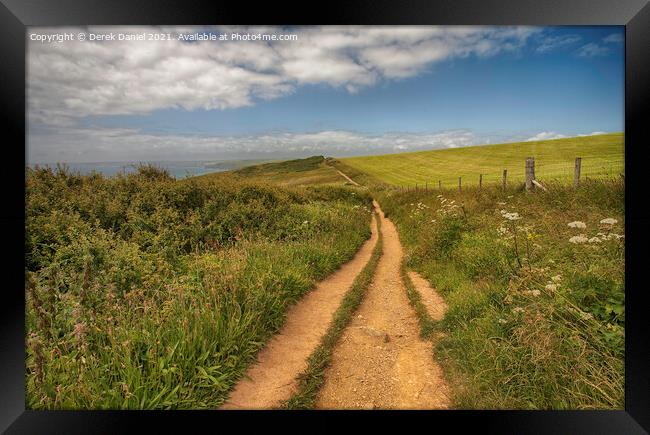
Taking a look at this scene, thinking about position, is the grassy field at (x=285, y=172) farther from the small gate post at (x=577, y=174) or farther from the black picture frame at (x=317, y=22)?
the small gate post at (x=577, y=174)

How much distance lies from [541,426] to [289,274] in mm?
4120

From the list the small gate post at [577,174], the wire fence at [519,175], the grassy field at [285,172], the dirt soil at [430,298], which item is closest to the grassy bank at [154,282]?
the grassy field at [285,172]

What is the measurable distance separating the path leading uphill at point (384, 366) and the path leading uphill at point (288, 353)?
1.32 ft

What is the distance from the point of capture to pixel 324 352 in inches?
174

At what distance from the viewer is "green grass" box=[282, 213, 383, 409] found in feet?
12.3

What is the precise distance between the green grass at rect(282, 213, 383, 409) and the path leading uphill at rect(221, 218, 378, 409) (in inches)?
3.4

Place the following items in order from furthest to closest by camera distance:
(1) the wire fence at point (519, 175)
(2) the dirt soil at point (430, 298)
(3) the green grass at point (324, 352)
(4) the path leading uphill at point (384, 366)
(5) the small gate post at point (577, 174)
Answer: (5) the small gate post at point (577, 174) < (1) the wire fence at point (519, 175) < (2) the dirt soil at point (430, 298) < (4) the path leading uphill at point (384, 366) < (3) the green grass at point (324, 352)

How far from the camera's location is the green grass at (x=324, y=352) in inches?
148

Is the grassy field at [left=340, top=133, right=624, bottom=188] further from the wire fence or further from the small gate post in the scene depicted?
the small gate post

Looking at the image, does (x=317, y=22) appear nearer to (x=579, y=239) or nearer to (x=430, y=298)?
(x=579, y=239)

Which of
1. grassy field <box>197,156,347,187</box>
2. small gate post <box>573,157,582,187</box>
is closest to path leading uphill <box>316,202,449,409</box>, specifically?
grassy field <box>197,156,347,187</box>

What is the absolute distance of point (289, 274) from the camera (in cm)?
617

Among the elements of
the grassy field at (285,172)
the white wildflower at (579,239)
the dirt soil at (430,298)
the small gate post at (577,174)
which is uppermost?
the grassy field at (285,172)

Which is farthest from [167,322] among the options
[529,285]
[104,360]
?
[529,285]
